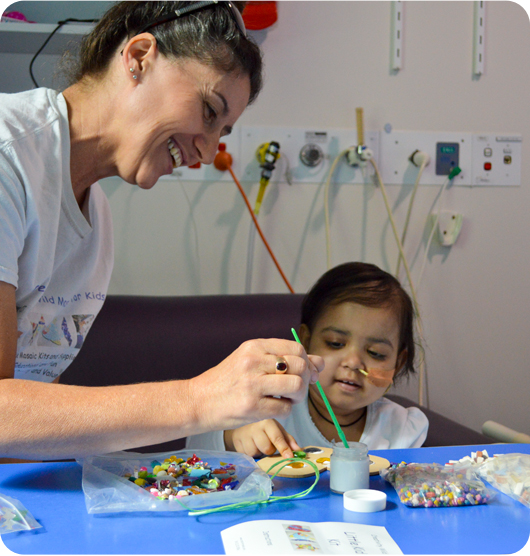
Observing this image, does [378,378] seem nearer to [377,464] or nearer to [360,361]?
[360,361]

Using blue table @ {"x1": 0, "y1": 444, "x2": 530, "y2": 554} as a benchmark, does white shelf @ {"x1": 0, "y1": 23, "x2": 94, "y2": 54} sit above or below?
above

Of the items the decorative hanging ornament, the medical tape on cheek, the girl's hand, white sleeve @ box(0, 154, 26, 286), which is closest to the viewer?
white sleeve @ box(0, 154, 26, 286)

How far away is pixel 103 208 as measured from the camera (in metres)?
1.33

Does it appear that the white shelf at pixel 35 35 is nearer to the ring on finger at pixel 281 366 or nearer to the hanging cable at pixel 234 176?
the hanging cable at pixel 234 176

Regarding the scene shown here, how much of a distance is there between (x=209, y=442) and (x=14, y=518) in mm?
562

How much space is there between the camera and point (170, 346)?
5.57 ft

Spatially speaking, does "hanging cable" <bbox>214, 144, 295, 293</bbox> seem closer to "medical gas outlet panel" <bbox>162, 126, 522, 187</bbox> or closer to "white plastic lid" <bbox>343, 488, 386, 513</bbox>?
"medical gas outlet panel" <bbox>162, 126, 522, 187</bbox>

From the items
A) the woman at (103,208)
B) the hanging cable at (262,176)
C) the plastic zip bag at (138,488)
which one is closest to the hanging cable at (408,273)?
the hanging cable at (262,176)

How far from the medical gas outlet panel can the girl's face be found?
0.76 m

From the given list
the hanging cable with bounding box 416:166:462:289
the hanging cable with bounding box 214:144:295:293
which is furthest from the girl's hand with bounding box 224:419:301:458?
the hanging cable with bounding box 416:166:462:289

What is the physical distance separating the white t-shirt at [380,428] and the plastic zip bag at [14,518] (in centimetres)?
79

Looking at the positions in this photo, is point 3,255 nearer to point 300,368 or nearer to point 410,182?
point 300,368

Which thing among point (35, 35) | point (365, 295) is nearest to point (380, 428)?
point (365, 295)

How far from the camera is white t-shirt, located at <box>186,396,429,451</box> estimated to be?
1.47 metres
